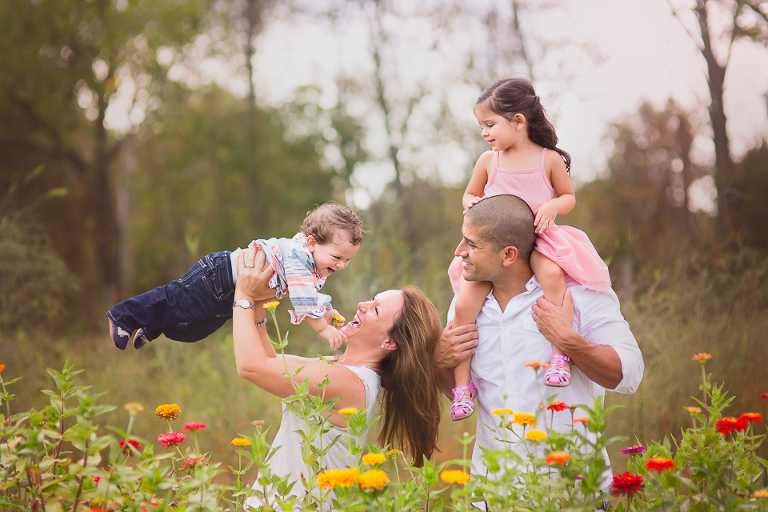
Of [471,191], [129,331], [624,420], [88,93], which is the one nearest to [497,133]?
[471,191]

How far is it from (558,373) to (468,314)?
47 centimetres

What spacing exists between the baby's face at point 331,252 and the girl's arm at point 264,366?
0.23m

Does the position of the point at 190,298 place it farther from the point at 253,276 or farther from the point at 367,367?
the point at 367,367

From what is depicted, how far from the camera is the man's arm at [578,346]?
88.8 inches

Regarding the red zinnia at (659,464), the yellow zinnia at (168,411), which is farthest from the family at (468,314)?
the red zinnia at (659,464)

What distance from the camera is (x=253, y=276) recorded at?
2514 millimetres

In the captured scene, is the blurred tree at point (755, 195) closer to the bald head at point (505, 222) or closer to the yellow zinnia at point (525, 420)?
the bald head at point (505, 222)

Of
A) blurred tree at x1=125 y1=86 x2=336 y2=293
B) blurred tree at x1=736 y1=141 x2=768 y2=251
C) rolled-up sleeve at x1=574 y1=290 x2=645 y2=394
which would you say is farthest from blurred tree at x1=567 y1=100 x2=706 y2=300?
rolled-up sleeve at x1=574 y1=290 x2=645 y2=394

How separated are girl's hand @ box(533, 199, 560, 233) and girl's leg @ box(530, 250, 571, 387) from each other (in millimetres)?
111

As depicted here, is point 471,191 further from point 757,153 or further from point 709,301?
point 757,153

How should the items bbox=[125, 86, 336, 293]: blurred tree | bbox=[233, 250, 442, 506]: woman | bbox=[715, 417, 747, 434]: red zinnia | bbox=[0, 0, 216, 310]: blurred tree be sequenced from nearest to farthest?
bbox=[715, 417, 747, 434]: red zinnia < bbox=[233, 250, 442, 506]: woman < bbox=[0, 0, 216, 310]: blurred tree < bbox=[125, 86, 336, 293]: blurred tree

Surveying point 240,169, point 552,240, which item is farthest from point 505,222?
point 240,169

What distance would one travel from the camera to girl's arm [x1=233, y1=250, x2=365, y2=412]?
2332 millimetres

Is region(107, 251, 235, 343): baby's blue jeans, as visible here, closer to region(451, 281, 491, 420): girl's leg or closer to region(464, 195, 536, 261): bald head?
region(451, 281, 491, 420): girl's leg
